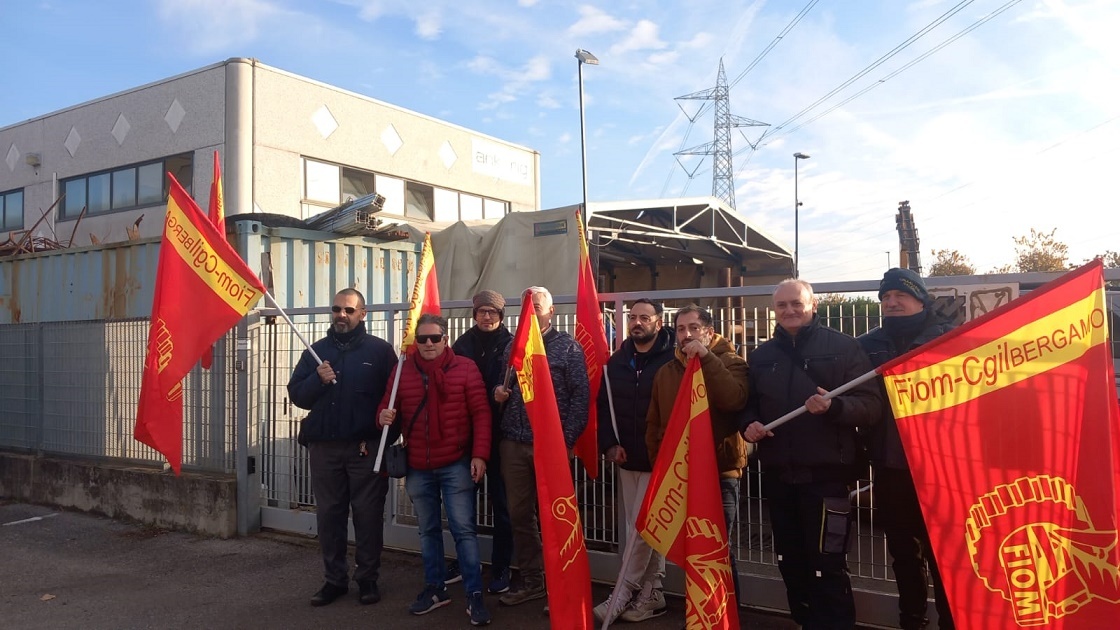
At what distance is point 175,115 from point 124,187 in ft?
8.31

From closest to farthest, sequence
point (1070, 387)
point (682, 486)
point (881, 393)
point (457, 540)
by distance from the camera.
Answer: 1. point (1070, 387)
2. point (881, 393)
3. point (682, 486)
4. point (457, 540)

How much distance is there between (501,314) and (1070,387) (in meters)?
3.20

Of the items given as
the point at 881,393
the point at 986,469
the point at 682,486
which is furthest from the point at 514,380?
the point at 986,469

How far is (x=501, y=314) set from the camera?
5.22 metres

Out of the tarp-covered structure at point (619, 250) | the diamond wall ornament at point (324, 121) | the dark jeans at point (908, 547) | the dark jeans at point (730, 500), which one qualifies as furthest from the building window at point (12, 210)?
the dark jeans at point (908, 547)

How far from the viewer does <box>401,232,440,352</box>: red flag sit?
5277mm

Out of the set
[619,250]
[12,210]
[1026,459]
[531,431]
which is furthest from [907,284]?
[12,210]

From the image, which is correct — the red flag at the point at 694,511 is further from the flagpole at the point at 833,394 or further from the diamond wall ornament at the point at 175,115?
the diamond wall ornament at the point at 175,115

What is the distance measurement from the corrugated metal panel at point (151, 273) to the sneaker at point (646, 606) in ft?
14.6

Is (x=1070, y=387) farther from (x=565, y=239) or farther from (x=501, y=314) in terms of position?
(x=565, y=239)

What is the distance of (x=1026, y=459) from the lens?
3191 mm

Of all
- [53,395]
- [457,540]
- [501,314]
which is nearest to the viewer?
[457,540]

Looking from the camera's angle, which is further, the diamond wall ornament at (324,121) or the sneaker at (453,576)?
the diamond wall ornament at (324,121)

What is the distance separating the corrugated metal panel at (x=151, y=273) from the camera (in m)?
8.09
